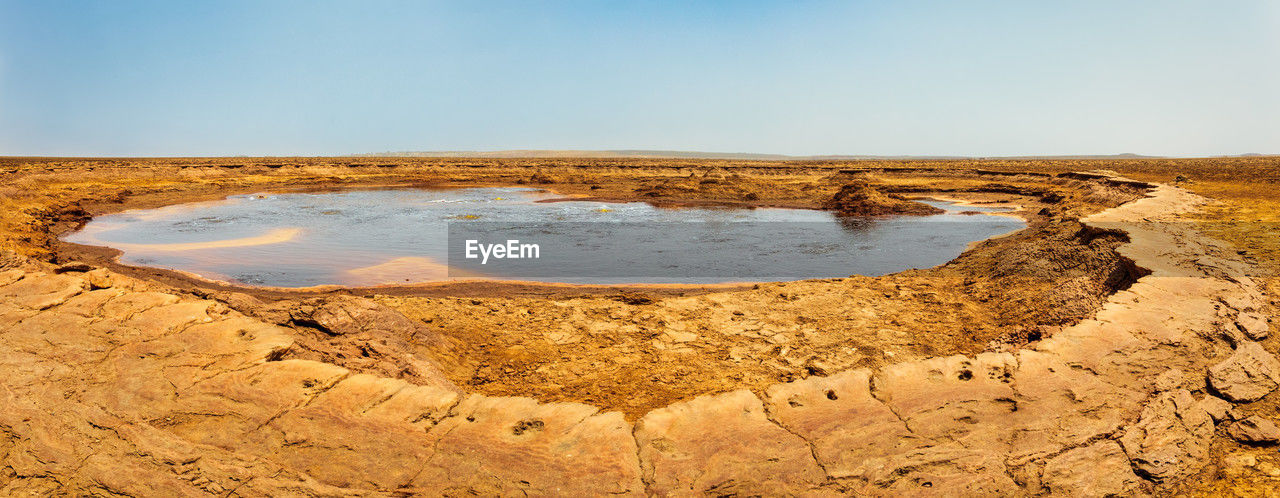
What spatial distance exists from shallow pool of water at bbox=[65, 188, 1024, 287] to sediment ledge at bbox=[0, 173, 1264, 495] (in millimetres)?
6584

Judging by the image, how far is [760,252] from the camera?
14445 mm

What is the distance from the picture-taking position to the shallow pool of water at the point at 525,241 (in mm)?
11930

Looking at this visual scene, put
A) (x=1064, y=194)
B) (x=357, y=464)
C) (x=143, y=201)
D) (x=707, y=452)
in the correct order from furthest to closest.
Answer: (x=143, y=201) → (x=1064, y=194) → (x=707, y=452) → (x=357, y=464)

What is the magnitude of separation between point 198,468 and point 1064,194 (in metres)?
29.1

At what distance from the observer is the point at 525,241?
53.0 feet

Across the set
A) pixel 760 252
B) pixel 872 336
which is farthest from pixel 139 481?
pixel 760 252

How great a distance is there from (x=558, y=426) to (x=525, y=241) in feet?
41.7

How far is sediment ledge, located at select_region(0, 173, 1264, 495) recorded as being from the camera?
3.28m

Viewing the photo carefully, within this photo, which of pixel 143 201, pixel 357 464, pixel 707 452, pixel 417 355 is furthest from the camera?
pixel 143 201

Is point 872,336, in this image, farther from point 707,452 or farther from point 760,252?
point 760,252

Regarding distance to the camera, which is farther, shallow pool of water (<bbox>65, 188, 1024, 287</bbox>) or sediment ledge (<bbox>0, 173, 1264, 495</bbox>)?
shallow pool of water (<bbox>65, 188, 1024, 287</bbox>)

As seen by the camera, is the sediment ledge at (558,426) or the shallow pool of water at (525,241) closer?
the sediment ledge at (558,426)

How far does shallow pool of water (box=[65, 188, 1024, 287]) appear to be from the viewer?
1193cm

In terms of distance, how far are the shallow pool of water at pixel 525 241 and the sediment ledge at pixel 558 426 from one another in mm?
6584
